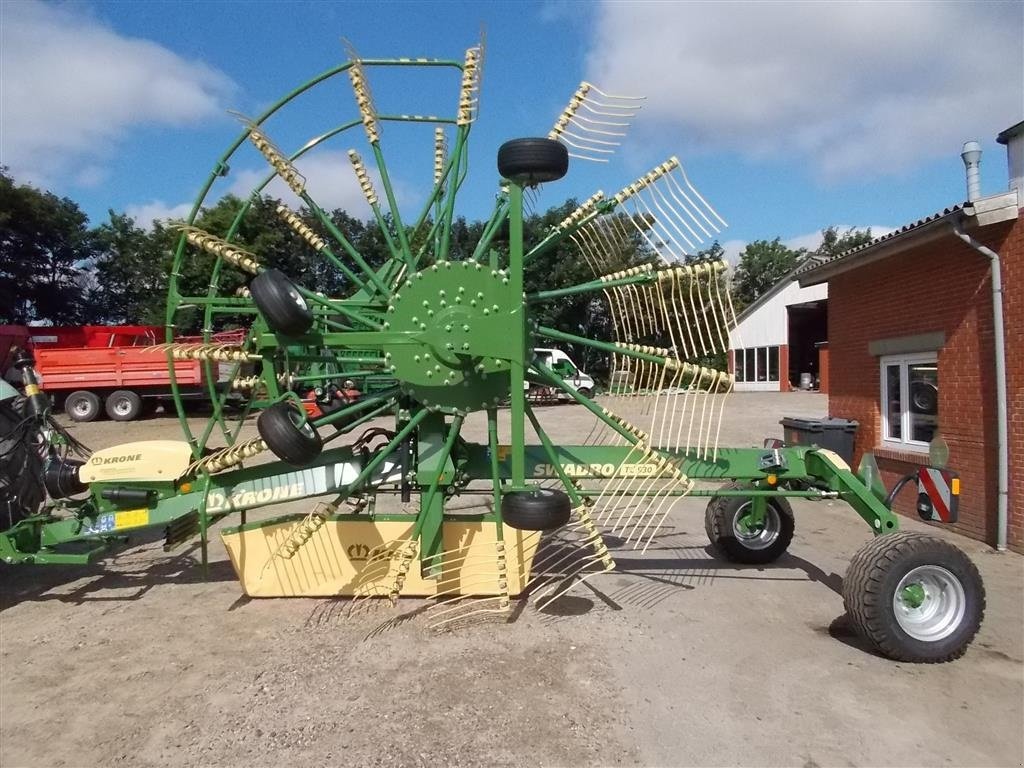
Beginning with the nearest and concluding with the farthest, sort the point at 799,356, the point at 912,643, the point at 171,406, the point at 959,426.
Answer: the point at 912,643
the point at 959,426
the point at 171,406
the point at 799,356

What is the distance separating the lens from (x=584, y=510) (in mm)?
4504

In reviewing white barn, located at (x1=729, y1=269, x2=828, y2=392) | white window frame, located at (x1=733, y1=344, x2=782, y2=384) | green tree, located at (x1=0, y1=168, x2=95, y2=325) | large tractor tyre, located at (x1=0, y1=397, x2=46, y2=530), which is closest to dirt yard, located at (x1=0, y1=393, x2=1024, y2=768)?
large tractor tyre, located at (x1=0, y1=397, x2=46, y2=530)

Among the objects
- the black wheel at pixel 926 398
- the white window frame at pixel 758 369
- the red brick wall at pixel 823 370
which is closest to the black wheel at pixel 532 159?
the black wheel at pixel 926 398

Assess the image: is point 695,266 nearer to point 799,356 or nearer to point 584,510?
point 584,510

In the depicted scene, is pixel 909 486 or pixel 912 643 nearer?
pixel 912 643

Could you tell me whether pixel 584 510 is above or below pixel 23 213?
below

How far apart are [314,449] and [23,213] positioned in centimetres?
3473

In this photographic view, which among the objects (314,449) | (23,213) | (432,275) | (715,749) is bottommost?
(715,749)

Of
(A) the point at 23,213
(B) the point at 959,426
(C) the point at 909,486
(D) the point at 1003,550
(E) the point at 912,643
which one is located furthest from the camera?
(A) the point at 23,213

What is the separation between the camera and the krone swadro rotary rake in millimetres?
4363

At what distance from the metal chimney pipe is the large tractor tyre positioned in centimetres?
924

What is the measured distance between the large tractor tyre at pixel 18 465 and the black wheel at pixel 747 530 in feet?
18.7

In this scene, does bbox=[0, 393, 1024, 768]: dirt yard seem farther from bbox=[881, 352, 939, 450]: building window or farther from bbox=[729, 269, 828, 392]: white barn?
bbox=[729, 269, 828, 392]: white barn

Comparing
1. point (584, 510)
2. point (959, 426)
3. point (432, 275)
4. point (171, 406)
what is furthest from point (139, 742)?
point (171, 406)
